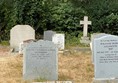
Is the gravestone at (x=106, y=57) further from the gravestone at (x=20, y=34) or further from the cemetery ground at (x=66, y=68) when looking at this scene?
the gravestone at (x=20, y=34)

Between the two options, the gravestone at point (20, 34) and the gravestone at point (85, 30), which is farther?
the gravestone at point (85, 30)

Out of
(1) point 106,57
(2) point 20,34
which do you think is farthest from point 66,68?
(2) point 20,34

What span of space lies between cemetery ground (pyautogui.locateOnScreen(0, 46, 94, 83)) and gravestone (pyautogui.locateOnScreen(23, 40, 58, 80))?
248 mm

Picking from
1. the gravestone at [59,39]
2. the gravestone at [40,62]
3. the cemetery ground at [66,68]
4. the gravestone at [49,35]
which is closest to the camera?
the gravestone at [40,62]

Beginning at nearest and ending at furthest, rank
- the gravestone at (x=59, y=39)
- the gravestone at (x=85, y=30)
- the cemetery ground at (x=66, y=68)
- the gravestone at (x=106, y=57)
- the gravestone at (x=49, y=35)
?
the gravestone at (x=106, y=57) < the cemetery ground at (x=66, y=68) < the gravestone at (x=59, y=39) < the gravestone at (x=49, y=35) < the gravestone at (x=85, y=30)

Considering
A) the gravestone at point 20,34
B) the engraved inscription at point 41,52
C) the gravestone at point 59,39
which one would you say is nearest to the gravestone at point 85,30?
the gravestone at point 20,34

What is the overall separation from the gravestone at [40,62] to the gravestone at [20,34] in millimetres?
5202

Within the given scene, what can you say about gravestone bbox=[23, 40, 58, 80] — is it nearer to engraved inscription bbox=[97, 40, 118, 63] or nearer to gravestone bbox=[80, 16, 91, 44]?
engraved inscription bbox=[97, 40, 118, 63]

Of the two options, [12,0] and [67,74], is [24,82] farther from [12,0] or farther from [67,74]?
[12,0]

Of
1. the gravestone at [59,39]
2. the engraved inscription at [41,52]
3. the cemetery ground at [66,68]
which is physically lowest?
the cemetery ground at [66,68]

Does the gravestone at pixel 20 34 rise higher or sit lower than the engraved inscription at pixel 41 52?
higher

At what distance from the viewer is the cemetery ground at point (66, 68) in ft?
29.2

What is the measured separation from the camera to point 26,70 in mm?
8703

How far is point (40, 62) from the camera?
8727 mm
